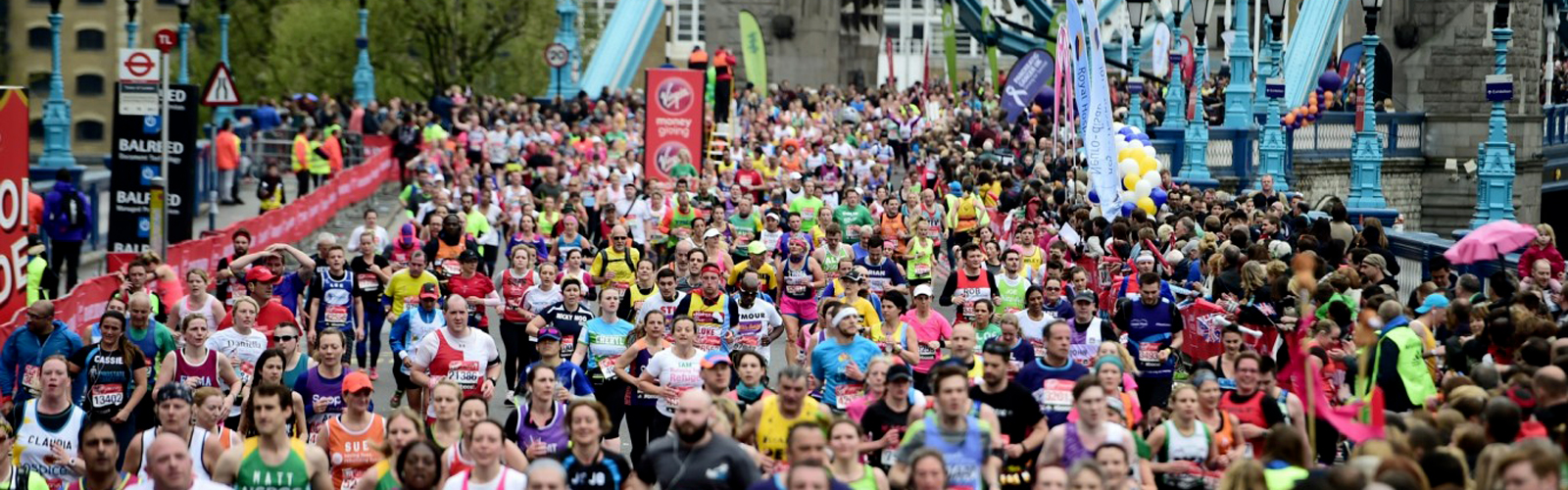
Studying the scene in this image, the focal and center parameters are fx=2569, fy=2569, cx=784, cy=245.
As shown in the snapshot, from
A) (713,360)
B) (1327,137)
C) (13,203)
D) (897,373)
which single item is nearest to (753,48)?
(1327,137)

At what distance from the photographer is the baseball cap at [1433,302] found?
14805mm

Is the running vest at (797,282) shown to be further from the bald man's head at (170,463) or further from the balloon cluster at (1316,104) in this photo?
the balloon cluster at (1316,104)

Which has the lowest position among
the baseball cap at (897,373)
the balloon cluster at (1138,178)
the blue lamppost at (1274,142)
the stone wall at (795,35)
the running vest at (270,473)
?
the running vest at (270,473)

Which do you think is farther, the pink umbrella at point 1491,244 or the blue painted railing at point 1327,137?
the blue painted railing at point 1327,137

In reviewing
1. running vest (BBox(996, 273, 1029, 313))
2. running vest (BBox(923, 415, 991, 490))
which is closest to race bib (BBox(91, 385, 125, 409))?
running vest (BBox(923, 415, 991, 490))

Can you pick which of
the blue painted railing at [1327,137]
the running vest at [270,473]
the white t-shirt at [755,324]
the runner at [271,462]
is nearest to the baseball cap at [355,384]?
the runner at [271,462]

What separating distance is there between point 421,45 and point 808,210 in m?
39.9

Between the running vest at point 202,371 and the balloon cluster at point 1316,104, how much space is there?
25.1 m

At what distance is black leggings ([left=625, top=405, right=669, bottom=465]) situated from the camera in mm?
14789

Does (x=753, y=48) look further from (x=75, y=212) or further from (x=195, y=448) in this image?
(x=195, y=448)

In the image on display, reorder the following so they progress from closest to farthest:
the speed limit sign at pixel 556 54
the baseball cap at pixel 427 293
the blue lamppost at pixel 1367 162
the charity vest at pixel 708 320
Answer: the charity vest at pixel 708 320 → the baseball cap at pixel 427 293 → the blue lamppost at pixel 1367 162 → the speed limit sign at pixel 556 54

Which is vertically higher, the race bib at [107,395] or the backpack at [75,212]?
the backpack at [75,212]

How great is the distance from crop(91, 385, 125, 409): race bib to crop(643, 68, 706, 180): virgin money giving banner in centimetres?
1978

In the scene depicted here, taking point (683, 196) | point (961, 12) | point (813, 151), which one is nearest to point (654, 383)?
point (683, 196)
